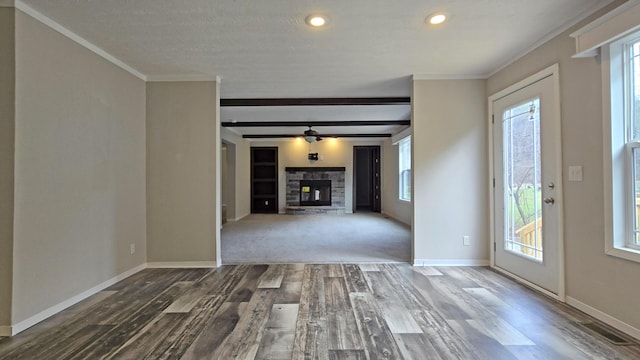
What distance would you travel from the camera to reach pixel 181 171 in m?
3.93

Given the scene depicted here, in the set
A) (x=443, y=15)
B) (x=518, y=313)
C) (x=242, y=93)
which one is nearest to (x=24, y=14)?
(x=242, y=93)

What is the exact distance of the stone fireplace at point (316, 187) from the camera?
390 inches

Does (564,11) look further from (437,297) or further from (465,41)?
(437,297)

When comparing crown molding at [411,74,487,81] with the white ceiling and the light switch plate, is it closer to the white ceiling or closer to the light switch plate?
the white ceiling

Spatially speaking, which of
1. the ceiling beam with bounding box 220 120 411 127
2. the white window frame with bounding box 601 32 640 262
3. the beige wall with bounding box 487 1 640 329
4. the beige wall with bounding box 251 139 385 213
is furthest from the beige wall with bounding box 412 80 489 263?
the beige wall with bounding box 251 139 385 213

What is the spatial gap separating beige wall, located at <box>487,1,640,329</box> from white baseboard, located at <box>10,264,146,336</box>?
429 cm

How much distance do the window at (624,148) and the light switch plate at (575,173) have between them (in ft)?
0.89

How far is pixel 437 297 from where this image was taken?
2.87m

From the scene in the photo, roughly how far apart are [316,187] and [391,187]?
237cm

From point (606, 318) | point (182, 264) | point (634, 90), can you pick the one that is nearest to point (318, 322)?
point (606, 318)

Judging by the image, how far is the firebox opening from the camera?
9961 millimetres

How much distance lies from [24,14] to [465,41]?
3612mm

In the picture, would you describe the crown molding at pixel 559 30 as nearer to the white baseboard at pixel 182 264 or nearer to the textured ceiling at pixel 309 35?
the textured ceiling at pixel 309 35

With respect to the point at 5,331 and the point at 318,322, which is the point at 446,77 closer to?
the point at 318,322
